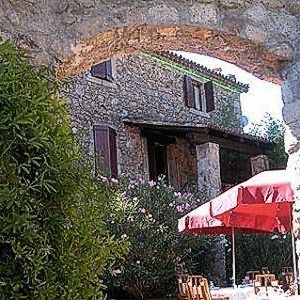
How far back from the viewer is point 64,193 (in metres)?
2.01

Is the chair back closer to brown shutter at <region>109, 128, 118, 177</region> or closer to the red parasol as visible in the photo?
the red parasol

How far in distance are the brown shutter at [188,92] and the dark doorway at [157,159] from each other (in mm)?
1376

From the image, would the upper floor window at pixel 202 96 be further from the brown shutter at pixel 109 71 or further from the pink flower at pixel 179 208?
the pink flower at pixel 179 208

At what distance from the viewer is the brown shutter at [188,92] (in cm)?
1387

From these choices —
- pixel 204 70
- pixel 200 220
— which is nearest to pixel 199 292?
pixel 200 220

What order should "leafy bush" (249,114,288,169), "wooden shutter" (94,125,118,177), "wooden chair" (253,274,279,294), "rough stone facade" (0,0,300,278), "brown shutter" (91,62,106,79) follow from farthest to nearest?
1. "leafy bush" (249,114,288,169)
2. "brown shutter" (91,62,106,79)
3. "wooden shutter" (94,125,118,177)
4. "wooden chair" (253,274,279,294)
5. "rough stone facade" (0,0,300,278)

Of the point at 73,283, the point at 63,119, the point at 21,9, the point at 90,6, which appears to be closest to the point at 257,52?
the point at 90,6

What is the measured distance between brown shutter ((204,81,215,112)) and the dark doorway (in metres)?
2.03

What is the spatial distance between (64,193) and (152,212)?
23.7ft

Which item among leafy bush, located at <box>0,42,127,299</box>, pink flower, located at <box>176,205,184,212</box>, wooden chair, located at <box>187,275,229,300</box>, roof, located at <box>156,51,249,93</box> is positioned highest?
roof, located at <box>156,51,249,93</box>

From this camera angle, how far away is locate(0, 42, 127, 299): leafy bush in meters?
1.84

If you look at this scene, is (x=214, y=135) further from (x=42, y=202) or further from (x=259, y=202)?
(x=42, y=202)

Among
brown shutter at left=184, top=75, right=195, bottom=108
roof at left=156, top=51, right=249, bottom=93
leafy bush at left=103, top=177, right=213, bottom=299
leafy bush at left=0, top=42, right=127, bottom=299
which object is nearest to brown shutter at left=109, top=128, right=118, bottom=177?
leafy bush at left=103, top=177, right=213, bottom=299

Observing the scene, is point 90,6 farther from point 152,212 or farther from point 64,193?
point 152,212
